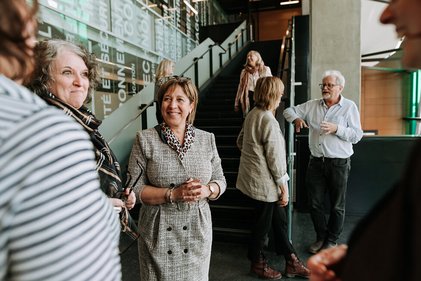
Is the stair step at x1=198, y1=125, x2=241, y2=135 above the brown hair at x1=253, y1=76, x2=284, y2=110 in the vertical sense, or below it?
below

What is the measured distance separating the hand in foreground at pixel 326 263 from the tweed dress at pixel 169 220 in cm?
105

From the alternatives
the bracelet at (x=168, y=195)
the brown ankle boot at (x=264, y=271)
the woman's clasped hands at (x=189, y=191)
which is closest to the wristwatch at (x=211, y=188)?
the woman's clasped hands at (x=189, y=191)

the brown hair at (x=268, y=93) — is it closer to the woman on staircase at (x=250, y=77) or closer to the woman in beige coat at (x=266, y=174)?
the woman in beige coat at (x=266, y=174)

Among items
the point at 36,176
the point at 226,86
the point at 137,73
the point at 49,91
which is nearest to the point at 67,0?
the point at 137,73

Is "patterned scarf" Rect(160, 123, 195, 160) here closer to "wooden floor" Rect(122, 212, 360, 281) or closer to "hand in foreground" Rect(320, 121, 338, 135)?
"wooden floor" Rect(122, 212, 360, 281)

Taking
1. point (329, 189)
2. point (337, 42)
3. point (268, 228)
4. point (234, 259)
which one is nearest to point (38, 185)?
point (268, 228)

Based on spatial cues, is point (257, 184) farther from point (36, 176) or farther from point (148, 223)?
point (36, 176)

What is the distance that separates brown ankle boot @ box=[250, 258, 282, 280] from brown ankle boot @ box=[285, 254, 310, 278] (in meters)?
0.09

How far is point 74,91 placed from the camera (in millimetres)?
1315

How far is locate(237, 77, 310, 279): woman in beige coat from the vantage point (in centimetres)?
272

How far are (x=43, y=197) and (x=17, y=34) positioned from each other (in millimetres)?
283

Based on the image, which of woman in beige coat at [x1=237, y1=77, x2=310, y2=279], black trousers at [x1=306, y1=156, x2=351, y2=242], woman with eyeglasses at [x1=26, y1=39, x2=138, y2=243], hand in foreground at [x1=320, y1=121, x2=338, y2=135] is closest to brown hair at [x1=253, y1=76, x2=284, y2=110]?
woman in beige coat at [x1=237, y1=77, x2=310, y2=279]

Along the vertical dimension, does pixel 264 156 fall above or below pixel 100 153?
below

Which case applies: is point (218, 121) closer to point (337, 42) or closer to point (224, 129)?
point (224, 129)
